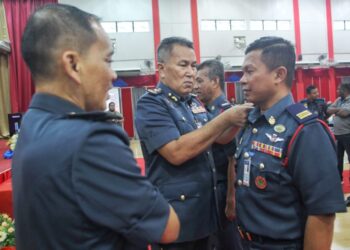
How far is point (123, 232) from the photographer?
2.62ft

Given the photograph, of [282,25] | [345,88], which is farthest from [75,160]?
[282,25]

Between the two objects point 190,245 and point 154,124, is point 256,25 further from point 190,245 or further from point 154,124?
point 190,245

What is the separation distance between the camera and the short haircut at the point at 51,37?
862mm

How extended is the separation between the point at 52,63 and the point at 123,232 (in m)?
0.42

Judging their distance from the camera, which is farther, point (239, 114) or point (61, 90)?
point (239, 114)

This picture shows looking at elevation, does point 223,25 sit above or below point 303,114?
above

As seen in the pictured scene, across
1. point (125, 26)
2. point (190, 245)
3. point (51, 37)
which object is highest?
point (125, 26)

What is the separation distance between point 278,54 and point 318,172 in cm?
55

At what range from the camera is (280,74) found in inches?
62.2

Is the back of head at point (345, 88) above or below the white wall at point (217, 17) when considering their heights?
below

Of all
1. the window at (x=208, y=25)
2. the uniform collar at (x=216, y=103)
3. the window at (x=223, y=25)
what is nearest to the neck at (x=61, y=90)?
the uniform collar at (x=216, y=103)

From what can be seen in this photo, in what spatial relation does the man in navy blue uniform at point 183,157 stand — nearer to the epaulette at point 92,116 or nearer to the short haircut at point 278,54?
the short haircut at point 278,54

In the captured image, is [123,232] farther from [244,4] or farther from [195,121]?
[244,4]

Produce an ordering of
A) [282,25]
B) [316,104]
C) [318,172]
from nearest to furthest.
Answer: [318,172] → [316,104] → [282,25]
